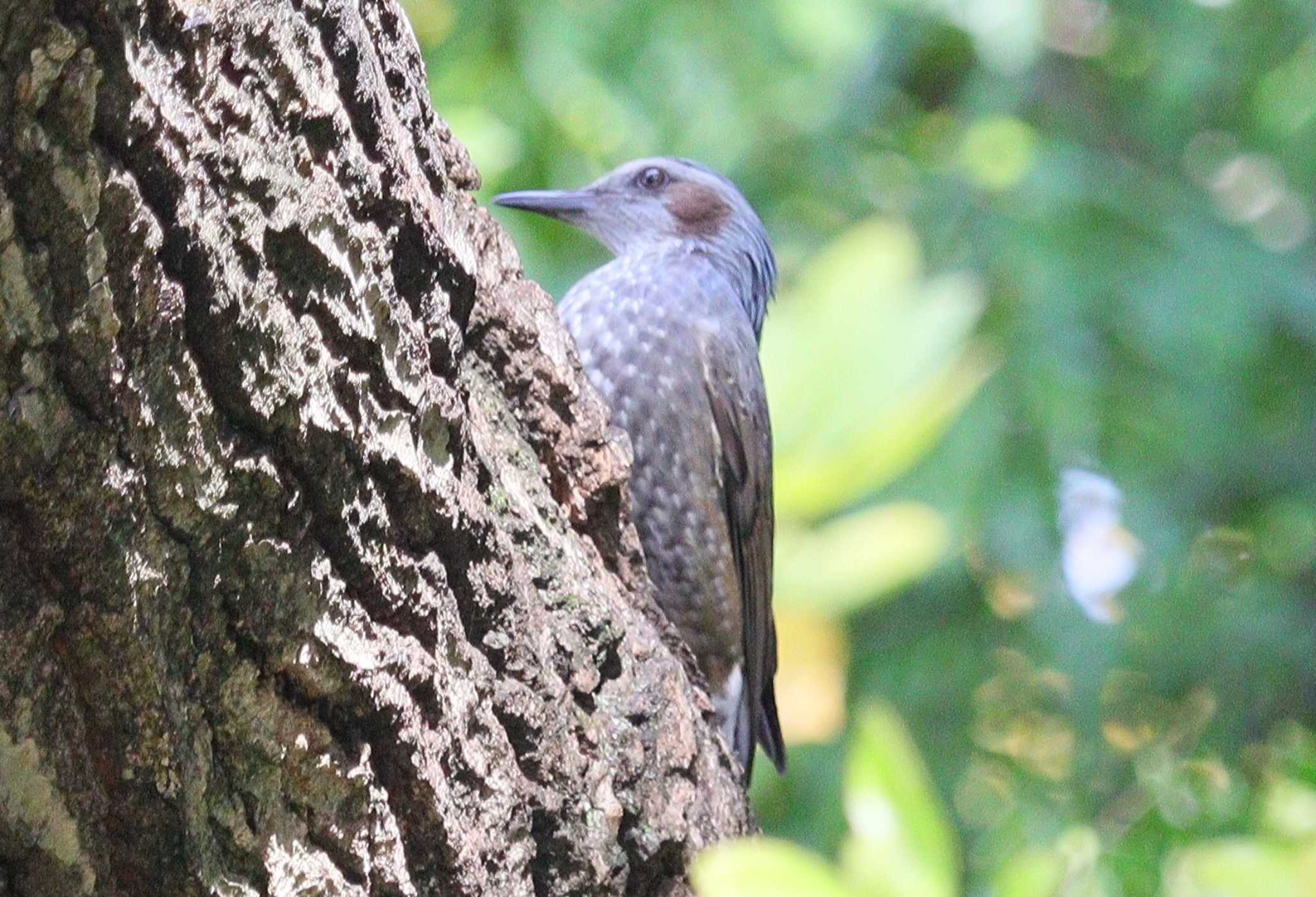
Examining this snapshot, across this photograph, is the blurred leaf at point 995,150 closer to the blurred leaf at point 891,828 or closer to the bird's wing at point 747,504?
the bird's wing at point 747,504

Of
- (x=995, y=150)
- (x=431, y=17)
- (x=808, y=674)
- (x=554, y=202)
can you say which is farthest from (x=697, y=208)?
(x=995, y=150)

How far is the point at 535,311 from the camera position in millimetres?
2357

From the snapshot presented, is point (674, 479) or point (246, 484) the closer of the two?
point (246, 484)

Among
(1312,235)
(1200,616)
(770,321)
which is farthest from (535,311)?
(1312,235)

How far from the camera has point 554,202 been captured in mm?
4020

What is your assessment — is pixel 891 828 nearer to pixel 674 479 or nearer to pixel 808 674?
pixel 674 479

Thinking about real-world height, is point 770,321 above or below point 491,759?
above

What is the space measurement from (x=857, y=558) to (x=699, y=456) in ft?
3.72

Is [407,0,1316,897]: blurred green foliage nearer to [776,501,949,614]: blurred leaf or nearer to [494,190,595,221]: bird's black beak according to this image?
[494,190,595,221]: bird's black beak

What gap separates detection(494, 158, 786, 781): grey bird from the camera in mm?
3465

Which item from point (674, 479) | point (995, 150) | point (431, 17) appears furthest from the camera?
point (995, 150)

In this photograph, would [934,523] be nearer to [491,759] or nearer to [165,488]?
[491,759]

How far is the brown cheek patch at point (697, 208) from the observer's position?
4.33 m

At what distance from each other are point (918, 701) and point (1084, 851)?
12.4 feet
